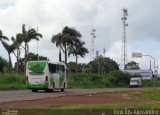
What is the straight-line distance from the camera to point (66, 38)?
300 feet

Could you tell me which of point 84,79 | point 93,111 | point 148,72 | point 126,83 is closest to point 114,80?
point 126,83

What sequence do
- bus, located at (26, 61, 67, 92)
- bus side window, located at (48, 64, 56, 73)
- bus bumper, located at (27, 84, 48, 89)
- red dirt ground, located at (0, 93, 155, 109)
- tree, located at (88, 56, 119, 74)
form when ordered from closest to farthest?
red dirt ground, located at (0, 93, 155, 109), bus bumper, located at (27, 84, 48, 89), bus, located at (26, 61, 67, 92), bus side window, located at (48, 64, 56, 73), tree, located at (88, 56, 119, 74)

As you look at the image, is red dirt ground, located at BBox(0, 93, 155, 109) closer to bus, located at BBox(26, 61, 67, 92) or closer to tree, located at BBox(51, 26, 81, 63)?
bus, located at BBox(26, 61, 67, 92)

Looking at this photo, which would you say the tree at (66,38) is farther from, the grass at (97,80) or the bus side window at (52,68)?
the bus side window at (52,68)

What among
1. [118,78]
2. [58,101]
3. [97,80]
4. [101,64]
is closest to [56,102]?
[58,101]

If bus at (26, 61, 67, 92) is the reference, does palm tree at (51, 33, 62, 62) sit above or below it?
above

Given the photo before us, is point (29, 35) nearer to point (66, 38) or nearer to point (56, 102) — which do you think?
point (66, 38)

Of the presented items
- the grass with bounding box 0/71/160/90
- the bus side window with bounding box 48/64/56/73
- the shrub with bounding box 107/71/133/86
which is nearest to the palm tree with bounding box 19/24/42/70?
the grass with bounding box 0/71/160/90

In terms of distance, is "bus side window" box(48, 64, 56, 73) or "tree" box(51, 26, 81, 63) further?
"tree" box(51, 26, 81, 63)

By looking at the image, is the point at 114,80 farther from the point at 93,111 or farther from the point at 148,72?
the point at 93,111

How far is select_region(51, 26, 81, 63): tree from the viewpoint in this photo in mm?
91875

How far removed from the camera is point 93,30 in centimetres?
12550

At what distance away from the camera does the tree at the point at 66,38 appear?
91.9 meters

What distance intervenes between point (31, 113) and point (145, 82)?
10205 centimetres
